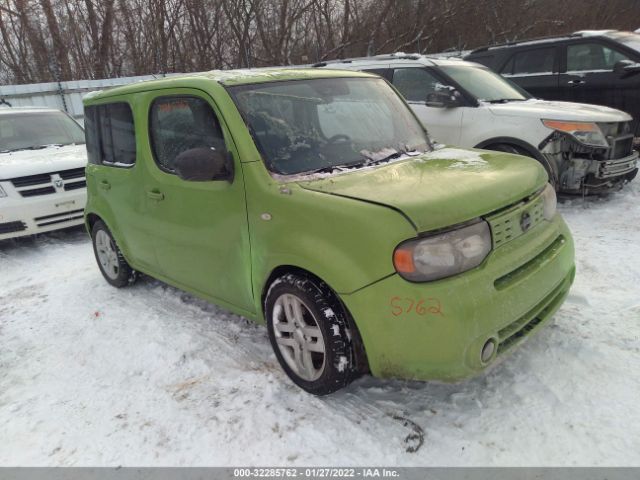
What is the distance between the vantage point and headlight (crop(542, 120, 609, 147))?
533 cm

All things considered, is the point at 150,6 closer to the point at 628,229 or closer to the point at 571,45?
the point at 571,45

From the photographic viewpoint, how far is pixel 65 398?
2.96 meters

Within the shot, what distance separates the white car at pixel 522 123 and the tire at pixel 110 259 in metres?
3.30

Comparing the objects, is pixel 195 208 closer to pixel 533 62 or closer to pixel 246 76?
pixel 246 76

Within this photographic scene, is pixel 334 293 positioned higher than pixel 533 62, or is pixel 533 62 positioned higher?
pixel 533 62

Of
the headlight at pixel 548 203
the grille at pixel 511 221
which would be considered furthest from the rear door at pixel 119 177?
the headlight at pixel 548 203

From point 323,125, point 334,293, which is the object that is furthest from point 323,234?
point 323,125

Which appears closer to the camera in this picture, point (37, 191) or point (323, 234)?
point (323, 234)

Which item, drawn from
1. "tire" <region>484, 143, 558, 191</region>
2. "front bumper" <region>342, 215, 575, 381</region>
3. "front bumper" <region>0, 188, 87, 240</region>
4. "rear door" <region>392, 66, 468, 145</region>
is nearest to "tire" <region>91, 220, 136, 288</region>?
"front bumper" <region>0, 188, 87, 240</region>

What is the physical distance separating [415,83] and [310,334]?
4.96 metres

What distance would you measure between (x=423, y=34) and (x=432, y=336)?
1917cm

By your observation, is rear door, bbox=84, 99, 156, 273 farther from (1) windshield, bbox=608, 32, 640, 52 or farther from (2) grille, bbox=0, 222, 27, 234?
(1) windshield, bbox=608, 32, 640, 52

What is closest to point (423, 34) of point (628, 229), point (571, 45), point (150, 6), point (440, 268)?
point (150, 6)

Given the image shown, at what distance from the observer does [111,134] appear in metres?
4.02
